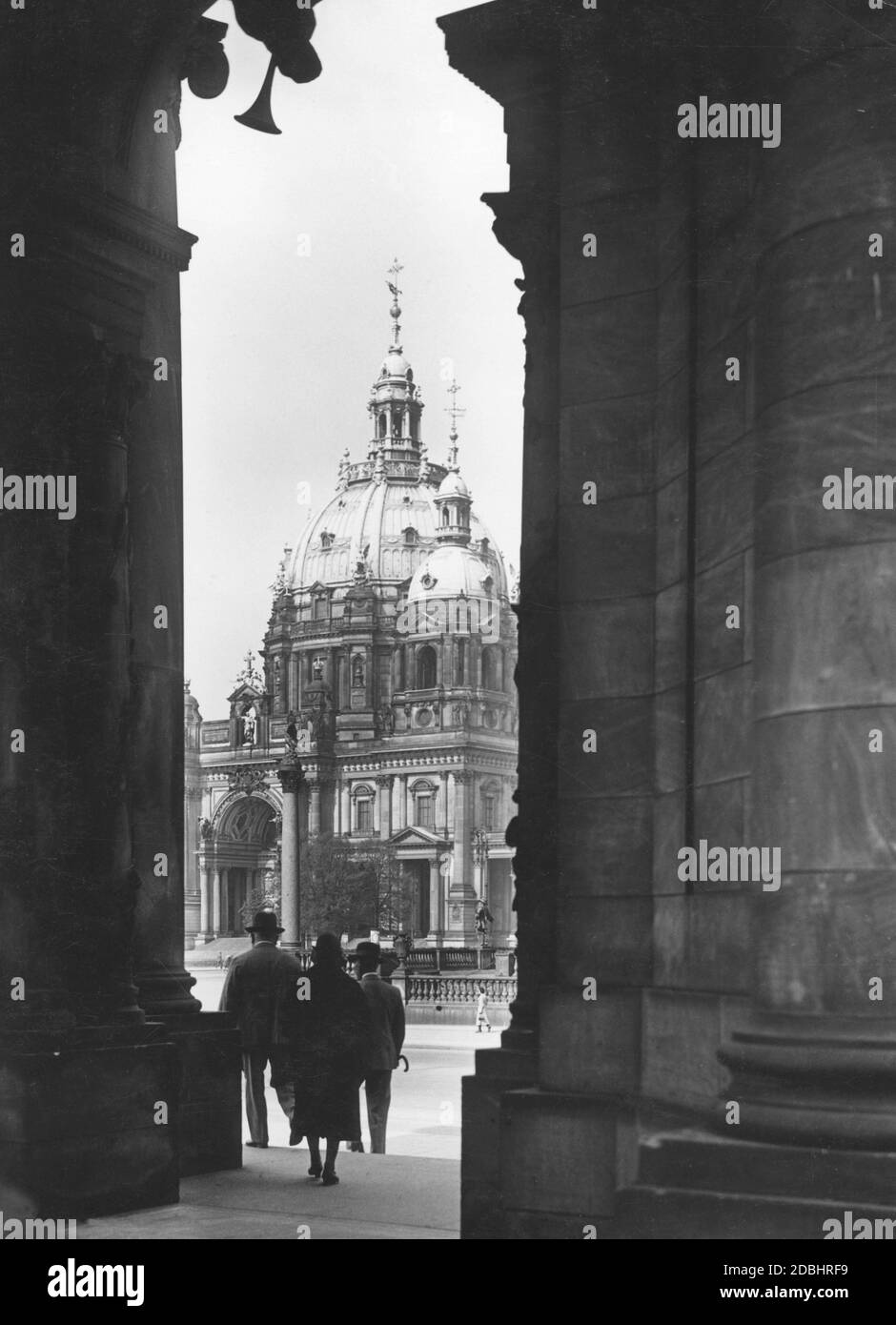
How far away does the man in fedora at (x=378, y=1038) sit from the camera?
1369cm

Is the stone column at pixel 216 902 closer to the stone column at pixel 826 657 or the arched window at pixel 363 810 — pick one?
the arched window at pixel 363 810

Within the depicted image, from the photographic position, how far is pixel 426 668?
135125 mm

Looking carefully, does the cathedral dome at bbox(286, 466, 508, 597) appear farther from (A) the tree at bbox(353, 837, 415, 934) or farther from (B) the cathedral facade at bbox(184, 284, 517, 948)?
(A) the tree at bbox(353, 837, 415, 934)

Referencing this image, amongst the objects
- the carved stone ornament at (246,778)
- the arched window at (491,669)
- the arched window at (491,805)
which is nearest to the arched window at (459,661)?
the arched window at (491,669)

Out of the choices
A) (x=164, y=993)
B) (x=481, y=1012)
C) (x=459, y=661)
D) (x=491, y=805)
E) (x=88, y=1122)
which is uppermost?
(x=459, y=661)

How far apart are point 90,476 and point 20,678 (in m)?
1.16

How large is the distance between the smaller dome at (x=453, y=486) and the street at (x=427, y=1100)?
97.9 metres

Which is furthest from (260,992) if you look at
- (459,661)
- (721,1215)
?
(459,661)

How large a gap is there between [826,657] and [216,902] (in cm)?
13254

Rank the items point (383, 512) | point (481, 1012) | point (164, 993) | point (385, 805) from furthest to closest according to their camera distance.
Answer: point (383, 512) → point (385, 805) → point (481, 1012) → point (164, 993)

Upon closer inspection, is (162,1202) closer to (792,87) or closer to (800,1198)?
(800,1198)

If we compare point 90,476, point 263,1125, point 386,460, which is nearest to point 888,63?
point 90,476

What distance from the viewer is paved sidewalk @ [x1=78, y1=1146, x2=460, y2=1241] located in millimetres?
8930

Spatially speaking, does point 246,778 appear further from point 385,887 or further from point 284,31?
point 284,31
